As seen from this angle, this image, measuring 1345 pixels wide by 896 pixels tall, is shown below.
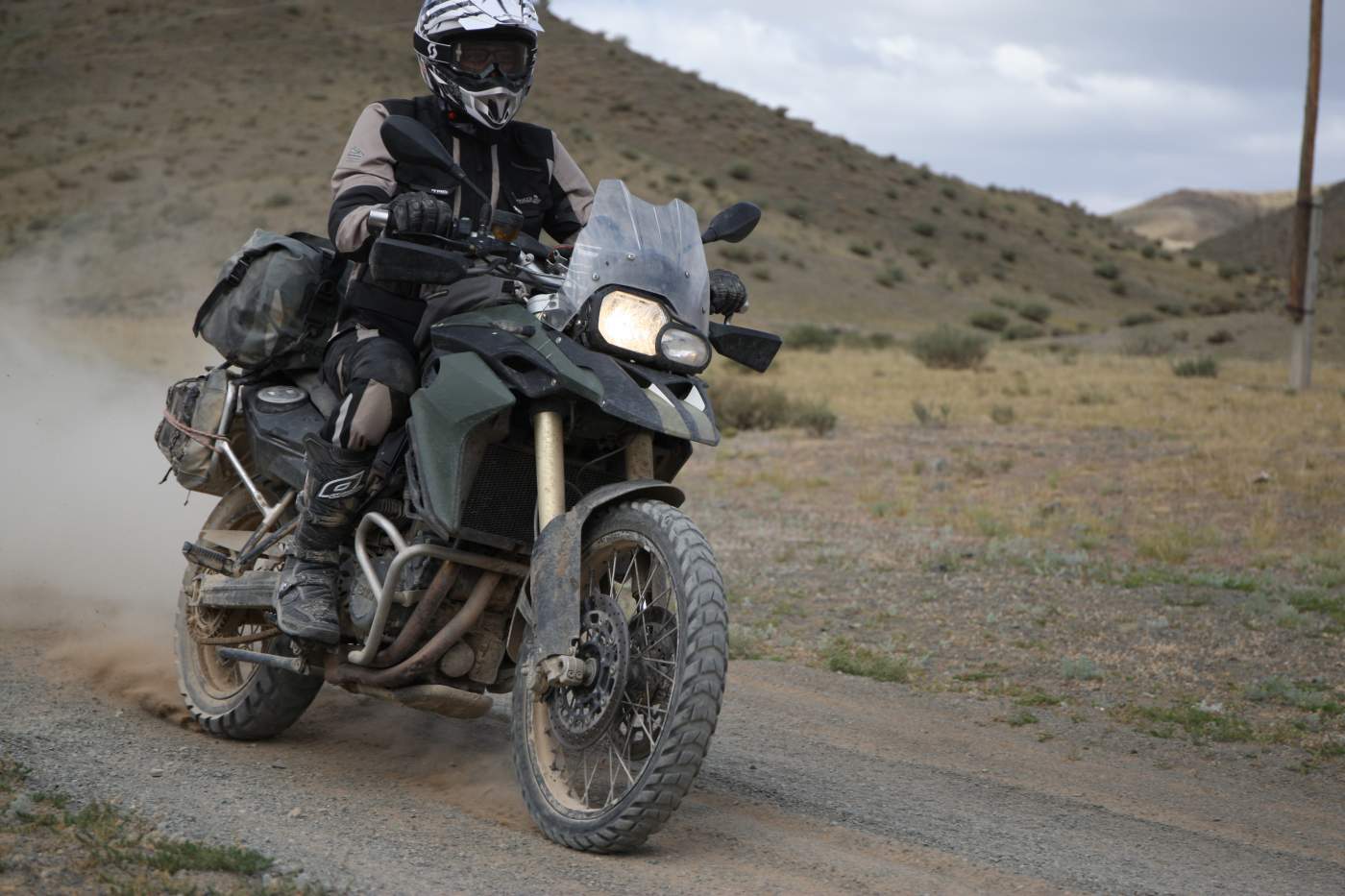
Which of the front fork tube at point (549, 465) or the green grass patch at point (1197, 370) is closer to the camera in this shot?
the front fork tube at point (549, 465)

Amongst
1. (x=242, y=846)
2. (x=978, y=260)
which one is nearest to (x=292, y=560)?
(x=242, y=846)

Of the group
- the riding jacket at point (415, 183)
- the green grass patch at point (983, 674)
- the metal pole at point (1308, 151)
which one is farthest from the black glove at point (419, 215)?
the metal pole at point (1308, 151)

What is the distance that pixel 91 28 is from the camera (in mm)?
59469

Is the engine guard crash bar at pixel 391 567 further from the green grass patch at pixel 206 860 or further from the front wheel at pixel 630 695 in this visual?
the green grass patch at pixel 206 860

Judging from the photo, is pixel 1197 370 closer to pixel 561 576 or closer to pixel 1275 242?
pixel 561 576

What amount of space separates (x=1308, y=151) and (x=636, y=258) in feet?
77.8

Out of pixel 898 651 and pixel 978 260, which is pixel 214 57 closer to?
pixel 978 260

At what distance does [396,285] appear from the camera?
196 inches

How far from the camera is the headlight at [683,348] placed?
4.29m

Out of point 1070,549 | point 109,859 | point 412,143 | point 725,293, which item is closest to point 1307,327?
point 1070,549

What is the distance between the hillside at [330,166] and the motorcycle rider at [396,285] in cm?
2386

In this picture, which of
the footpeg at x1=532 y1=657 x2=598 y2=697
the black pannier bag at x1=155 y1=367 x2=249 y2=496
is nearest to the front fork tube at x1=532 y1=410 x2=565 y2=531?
the footpeg at x1=532 y1=657 x2=598 y2=697

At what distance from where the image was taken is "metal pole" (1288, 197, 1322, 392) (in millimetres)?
22406

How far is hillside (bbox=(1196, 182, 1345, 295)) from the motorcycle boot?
51.3 metres
